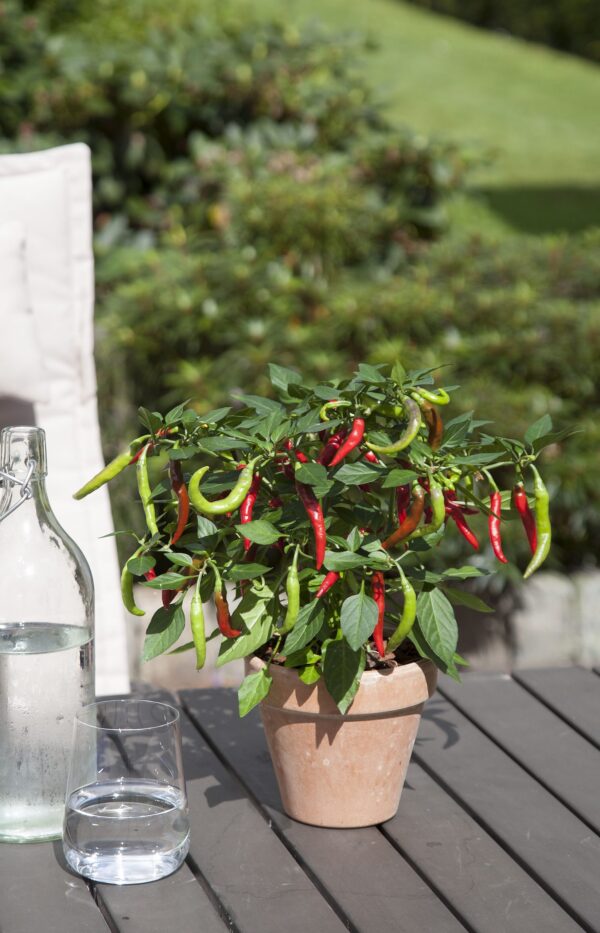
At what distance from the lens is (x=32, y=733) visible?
44.2 inches

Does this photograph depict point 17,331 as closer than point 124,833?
No

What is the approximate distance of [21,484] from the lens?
1.13 meters

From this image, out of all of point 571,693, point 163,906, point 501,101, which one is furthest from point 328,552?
point 501,101

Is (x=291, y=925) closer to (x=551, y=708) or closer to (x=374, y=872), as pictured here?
(x=374, y=872)

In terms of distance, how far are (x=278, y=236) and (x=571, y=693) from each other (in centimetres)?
227

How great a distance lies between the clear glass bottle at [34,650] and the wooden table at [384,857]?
0.14ft

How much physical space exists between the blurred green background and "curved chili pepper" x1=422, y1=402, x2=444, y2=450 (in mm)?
1857

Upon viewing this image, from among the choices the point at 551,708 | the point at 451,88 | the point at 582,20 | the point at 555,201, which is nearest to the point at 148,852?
the point at 551,708

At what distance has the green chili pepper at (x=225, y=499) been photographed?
3.36 feet

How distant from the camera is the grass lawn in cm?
800

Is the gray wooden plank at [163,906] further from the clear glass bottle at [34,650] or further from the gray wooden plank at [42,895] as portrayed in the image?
the clear glass bottle at [34,650]

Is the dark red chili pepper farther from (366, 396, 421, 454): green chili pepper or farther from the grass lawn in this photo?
the grass lawn

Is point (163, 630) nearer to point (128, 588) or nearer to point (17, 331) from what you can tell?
point (128, 588)

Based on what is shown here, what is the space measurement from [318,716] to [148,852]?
191mm
